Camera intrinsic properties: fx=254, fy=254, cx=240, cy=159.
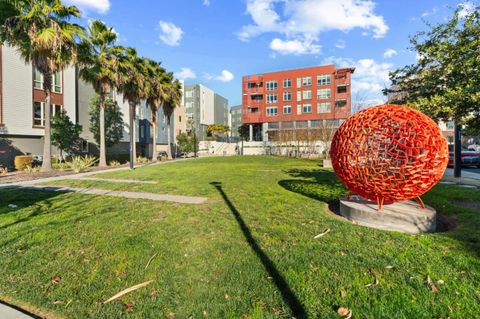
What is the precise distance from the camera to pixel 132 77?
23.7 meters

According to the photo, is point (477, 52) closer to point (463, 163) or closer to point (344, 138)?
point (344, 138)

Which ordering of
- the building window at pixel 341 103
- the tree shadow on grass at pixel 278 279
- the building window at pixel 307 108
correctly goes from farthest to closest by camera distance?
the building window at pixel 307 108
the building window at pixel 341 103
the tree shadow on grass at pixel 278 279

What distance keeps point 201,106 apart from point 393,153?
84.1 m

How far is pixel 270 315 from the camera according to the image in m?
2.72

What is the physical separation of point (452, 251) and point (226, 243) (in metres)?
3.73

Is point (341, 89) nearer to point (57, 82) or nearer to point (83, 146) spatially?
point (83, 146)

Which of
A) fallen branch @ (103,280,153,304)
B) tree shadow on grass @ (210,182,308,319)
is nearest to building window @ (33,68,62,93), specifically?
tree shadow on grass @ (210,182,308,319)

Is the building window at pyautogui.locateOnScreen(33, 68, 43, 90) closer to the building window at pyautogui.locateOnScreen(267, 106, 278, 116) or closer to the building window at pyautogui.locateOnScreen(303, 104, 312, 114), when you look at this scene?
the building window at pyautogui.locateOnScreen(267, 106, 278, 116)

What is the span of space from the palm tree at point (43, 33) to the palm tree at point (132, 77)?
5.45 meters

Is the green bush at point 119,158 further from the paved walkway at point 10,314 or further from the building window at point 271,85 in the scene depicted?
the building window at point 271,85

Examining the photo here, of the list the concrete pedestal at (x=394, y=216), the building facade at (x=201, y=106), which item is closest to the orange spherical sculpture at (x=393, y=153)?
the concrete pedestal at (x=394, y=216)

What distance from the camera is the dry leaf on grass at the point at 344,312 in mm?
2683

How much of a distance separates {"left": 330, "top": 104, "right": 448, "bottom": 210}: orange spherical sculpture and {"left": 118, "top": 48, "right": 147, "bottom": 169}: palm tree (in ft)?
64.3

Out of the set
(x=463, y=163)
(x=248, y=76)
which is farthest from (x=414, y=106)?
(x=248, y=76)
